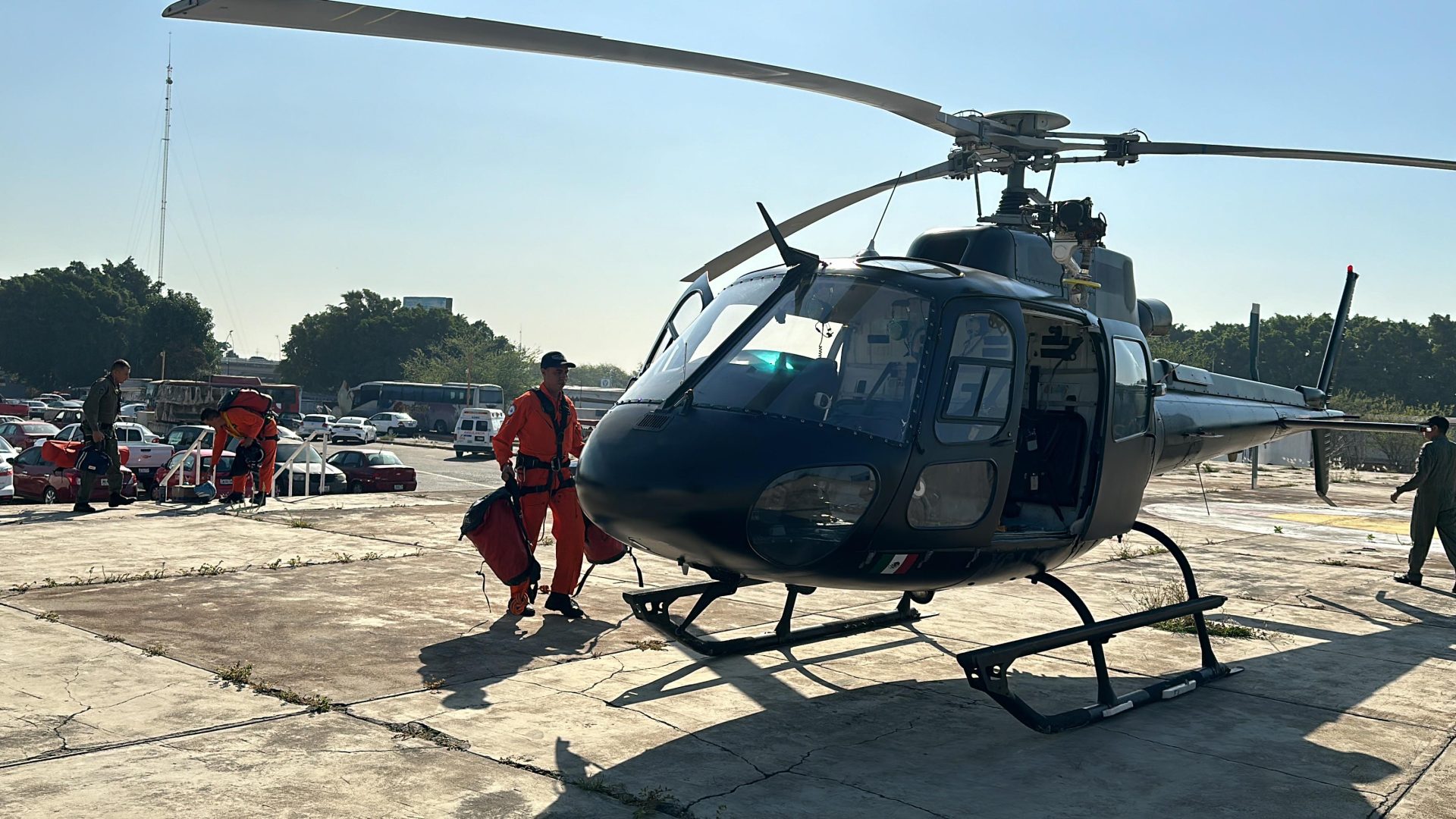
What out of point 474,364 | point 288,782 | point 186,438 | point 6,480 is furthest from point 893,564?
point 474,364

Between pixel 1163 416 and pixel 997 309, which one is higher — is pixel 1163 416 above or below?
below

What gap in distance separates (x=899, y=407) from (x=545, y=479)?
3.55 meters

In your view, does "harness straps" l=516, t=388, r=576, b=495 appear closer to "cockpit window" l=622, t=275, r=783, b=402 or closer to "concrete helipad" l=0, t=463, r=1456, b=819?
"concrete helipad" l=0, t=463, r=1456, b=819

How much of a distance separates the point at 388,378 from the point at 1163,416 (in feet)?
317

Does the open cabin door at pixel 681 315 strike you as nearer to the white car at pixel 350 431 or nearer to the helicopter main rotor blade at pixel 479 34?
the helicopter main rotor blade at pixel 479 34

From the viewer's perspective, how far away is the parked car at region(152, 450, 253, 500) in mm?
15248

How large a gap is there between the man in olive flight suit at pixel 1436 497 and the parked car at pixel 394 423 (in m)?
57.4

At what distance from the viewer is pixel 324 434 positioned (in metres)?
19.3

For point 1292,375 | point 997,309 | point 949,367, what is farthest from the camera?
point 1292,375

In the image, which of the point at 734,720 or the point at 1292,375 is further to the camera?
the point at 1292,375

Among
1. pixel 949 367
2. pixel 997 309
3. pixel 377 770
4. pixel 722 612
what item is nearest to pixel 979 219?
pixel 997 309

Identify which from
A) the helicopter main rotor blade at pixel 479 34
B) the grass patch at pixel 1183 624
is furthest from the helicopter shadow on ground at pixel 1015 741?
the helicopter main rotor blade at pixel 479 34

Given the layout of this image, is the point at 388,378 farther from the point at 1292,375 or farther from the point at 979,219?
the point at 979,219

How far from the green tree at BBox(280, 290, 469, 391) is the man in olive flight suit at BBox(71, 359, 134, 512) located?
86.8 metres
